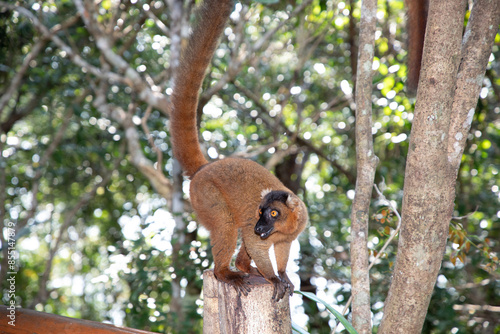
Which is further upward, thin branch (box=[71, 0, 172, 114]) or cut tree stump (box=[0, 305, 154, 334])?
thin branch (box=[71, 0, 172, 114])

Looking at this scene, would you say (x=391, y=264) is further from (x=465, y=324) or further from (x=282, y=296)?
(x=465, y=324)

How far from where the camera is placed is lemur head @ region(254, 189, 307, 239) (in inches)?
125

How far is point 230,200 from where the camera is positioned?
3.46 m

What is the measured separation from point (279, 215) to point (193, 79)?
1190mm

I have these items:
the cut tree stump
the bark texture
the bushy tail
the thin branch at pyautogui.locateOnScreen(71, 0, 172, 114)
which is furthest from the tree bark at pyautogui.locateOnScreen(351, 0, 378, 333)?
the thin branch at pyautogui.locateOnScreen(71, 0, 172, 114)

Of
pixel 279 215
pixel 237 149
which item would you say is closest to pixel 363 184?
pixel 279 215

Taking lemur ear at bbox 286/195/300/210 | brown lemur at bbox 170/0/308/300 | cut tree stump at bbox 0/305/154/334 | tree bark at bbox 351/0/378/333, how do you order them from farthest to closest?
lemur ear at bbox 286/195/300/210 → brown lemur at bbox 170/0/308/300 → tree bark at bbox 351/0/378/333 → cut tree stump at bbox 0/305/154/334

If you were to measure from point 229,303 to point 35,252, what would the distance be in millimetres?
9072

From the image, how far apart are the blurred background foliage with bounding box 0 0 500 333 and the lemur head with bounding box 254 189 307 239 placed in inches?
45.6

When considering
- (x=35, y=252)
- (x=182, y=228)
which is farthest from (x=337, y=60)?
(x=35, y=252)

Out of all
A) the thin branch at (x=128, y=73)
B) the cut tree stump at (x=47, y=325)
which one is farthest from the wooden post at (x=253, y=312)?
the thin branch at (x=128, y=73)

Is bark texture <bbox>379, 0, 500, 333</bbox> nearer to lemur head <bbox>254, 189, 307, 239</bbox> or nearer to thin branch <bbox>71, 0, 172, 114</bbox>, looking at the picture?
lemur head <bbox>254, 189, 307, 239</bbox>

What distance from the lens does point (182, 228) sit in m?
4.71

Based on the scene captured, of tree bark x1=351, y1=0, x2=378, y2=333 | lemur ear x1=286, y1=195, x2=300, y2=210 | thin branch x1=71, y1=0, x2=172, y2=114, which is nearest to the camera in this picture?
tree bark x1=351, y1=0, x2=378, y2=333
